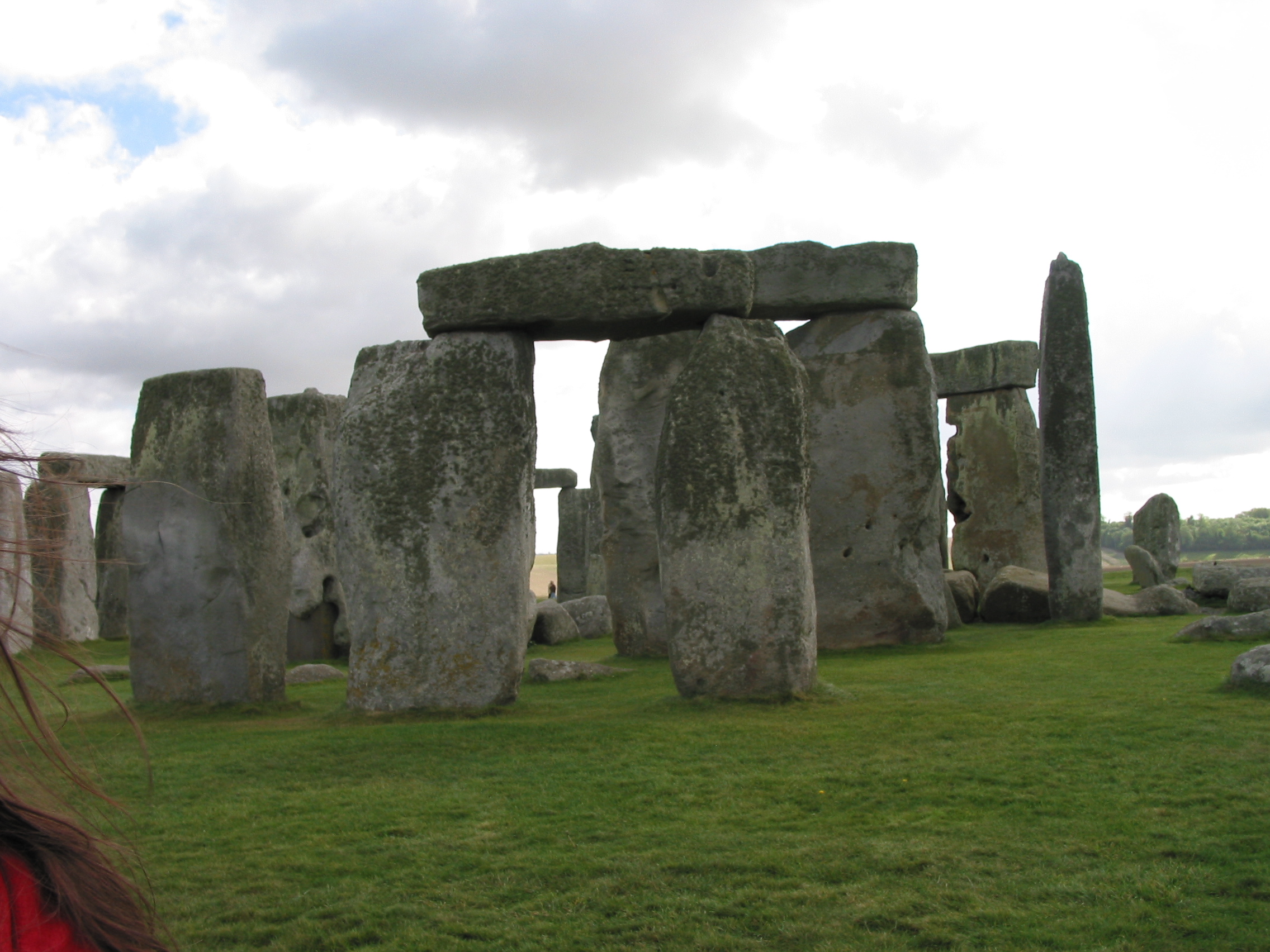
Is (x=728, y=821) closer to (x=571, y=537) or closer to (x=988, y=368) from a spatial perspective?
(x=988, y=368)

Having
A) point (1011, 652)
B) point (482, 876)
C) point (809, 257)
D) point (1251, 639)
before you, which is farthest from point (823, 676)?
point (482, 876)

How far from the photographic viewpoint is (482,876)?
140 inches

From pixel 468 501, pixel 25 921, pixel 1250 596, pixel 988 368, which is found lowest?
pixel 1250 596

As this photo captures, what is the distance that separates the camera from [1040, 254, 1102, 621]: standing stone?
10562 millimetres

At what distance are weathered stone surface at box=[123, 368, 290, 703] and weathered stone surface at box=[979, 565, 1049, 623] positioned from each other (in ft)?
25.4

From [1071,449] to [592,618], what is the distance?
5.68 m

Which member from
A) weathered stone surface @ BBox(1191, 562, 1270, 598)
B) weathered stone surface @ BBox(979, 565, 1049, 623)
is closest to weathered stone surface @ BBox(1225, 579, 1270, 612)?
weathered stone surface @ BBox(1191, 562, 1270, 598)

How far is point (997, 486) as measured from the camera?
15094 millimetres

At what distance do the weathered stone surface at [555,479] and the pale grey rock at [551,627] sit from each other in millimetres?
8379

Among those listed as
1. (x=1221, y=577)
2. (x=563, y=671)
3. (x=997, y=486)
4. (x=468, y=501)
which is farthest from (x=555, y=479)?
(x=468, y=501)

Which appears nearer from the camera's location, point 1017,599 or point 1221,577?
point 1017,599

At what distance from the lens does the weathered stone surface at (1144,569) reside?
51.3 ft

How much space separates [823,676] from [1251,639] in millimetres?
3072

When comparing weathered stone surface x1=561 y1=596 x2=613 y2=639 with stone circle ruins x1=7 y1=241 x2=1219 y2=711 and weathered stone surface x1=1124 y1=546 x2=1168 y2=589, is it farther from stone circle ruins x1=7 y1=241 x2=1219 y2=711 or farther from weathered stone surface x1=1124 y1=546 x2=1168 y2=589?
weathered stone surface x1=1124 y1=546 x2=1168 y2=589
